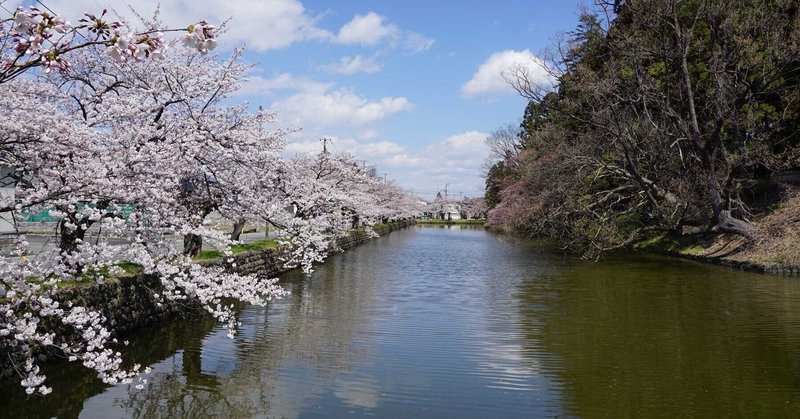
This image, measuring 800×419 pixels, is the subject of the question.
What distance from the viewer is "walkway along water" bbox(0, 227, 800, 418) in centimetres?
608

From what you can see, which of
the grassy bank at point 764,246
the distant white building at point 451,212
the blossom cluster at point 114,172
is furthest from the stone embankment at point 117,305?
the distant white building at point 451,212

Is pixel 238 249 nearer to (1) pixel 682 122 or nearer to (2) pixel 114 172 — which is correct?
(2) pixel 114 172

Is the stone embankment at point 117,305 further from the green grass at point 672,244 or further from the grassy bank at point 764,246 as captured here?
the green grass at point 672,244

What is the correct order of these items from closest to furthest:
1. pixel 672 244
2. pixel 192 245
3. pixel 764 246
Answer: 1. pixel 192 245
2. pixel 764 246
3. pixel 672 244

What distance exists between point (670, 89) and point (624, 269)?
346 inches

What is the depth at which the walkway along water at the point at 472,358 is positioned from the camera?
6.08m

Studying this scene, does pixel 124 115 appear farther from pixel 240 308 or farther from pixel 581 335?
pixel 581 335

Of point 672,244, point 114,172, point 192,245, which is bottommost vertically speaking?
point 672,244

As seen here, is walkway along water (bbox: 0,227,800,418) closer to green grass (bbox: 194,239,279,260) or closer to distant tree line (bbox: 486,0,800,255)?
green grass (bbox: 194,239,279,260)

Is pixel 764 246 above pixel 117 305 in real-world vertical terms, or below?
above

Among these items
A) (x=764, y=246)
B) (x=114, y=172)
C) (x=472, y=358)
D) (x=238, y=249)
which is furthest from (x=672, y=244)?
(x=114, y=172)

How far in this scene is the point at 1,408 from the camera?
5758 millimetres

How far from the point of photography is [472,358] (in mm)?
7957

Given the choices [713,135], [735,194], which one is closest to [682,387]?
[713,135]
